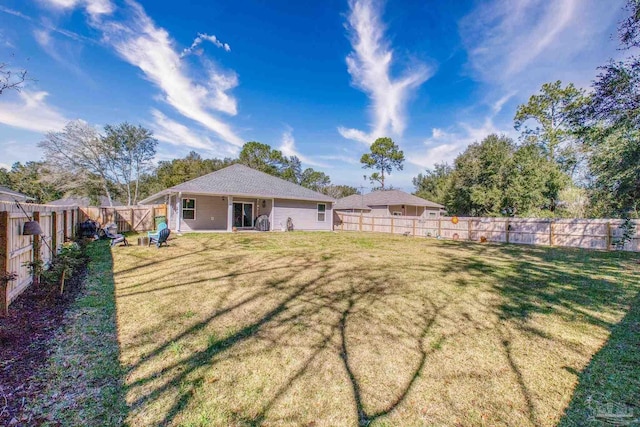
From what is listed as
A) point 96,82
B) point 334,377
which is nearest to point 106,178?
point 96,82

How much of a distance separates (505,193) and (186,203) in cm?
2083

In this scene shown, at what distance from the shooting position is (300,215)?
61.9 ft

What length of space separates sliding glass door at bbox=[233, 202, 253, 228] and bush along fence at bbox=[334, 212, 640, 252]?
963cm

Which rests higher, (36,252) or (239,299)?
(36,252)

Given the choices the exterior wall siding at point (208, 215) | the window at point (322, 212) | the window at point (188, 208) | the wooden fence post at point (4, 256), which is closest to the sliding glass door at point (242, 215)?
the exterior wall siding at point (208, 215)

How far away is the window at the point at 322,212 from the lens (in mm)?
19797

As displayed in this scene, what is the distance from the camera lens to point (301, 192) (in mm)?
19281

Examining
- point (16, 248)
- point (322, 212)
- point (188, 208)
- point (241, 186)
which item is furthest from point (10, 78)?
point (322, 212)

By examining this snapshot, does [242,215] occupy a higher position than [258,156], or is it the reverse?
[258,156]

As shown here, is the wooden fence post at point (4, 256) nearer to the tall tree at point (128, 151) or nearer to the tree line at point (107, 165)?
the tree line at point (107, 165)

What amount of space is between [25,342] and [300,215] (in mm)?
15915

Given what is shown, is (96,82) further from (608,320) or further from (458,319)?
(608,320)

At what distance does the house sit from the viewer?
1584 centimetres

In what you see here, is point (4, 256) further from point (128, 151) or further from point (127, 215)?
point (128, 151)
